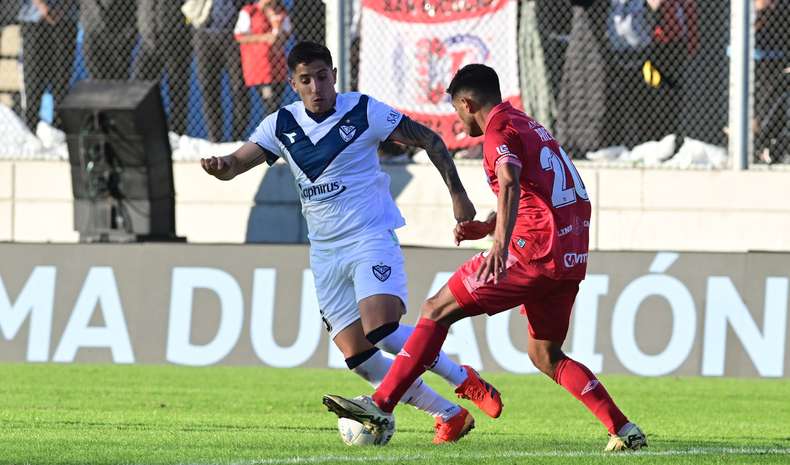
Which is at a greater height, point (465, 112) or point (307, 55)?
point (307, 55)

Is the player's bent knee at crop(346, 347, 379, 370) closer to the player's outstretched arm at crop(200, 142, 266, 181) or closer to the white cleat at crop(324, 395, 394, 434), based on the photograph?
the white cleat at crop(324, 395, 394, 434)

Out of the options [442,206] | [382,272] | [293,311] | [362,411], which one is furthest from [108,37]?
[362,411]

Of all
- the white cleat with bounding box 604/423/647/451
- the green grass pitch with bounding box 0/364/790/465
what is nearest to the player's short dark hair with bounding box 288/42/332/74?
the green grass pitch with bounding box 0/364/790/465

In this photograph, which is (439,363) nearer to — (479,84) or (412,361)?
(412,361)

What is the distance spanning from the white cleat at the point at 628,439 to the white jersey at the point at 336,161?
5.56 ft

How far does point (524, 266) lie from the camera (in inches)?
211

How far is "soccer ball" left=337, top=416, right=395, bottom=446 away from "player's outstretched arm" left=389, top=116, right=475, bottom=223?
1.20 meters

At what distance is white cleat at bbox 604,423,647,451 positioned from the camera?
17.8 feet

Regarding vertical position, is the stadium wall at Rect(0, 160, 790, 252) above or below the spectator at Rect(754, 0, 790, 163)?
below

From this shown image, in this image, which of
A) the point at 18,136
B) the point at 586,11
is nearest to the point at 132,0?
the point at 18,136

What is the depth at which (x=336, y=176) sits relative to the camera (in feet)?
20.4

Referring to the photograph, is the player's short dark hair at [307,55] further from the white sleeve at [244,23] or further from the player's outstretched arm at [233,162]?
the white sleeve at [244,23]

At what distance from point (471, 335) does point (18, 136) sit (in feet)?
20.3

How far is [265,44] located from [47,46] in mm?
2597
